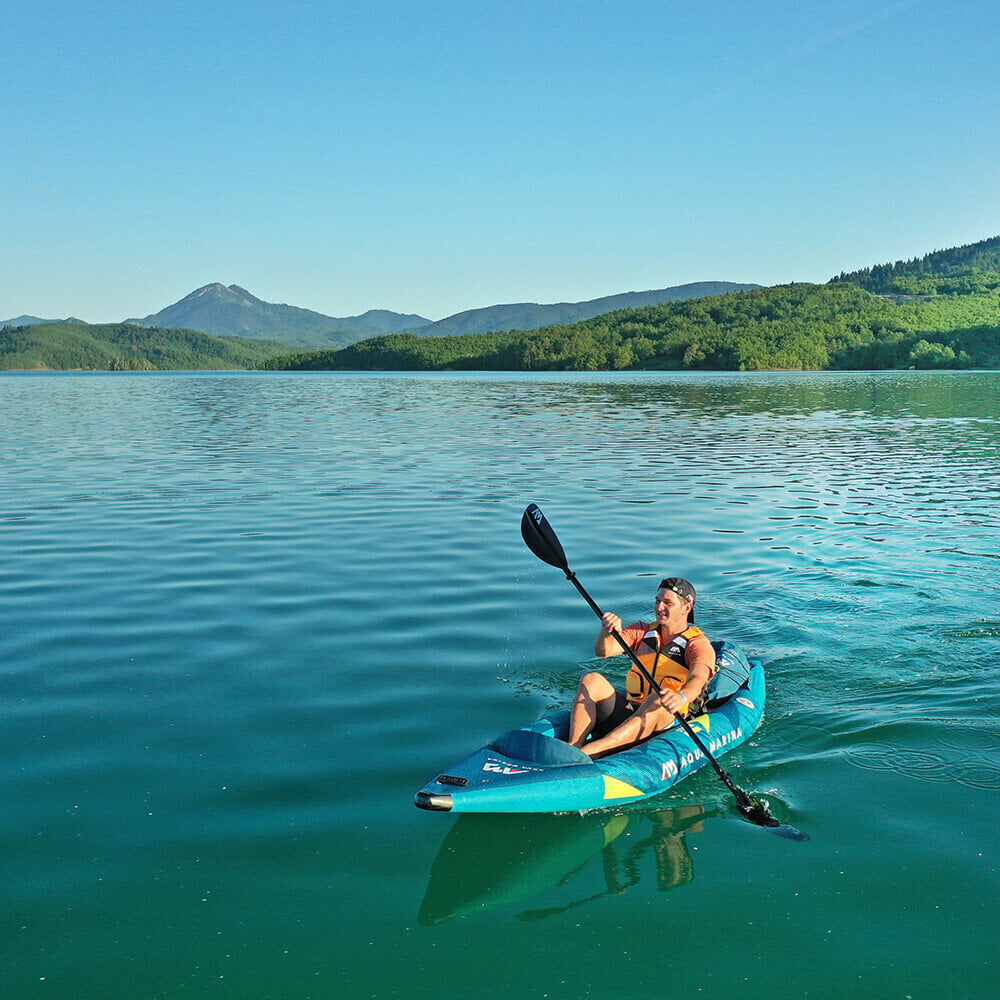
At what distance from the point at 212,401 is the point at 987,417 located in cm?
4423

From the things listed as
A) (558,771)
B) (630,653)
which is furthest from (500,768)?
(630,653)

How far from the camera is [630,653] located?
7941mm

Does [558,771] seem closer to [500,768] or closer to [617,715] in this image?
[500,768]

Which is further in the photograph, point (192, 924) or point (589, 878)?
point (589, 878)

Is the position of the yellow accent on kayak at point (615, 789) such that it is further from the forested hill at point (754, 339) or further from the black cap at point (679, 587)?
the forested hill at point (754, 339)

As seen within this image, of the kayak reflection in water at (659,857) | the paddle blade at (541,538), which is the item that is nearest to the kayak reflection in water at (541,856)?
the kayak reflection in water at (659,857)

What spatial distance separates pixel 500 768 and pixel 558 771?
0.39 metres

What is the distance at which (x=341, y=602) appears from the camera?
39.9 ft

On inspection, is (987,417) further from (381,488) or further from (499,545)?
(499,545)

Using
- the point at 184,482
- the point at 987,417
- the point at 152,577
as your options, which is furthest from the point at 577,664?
the point at 987,417

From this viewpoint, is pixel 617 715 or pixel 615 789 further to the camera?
pixel 617 715

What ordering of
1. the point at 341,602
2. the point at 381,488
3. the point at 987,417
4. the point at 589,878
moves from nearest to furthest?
1. the point at 589,878
2. the point at 341,602
3. the point at 381,488
4. the point at 987,417

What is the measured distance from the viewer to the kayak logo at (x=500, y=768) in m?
6.63

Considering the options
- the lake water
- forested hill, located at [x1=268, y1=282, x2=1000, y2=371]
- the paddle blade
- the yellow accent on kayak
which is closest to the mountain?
forested hill, located at [x1=268, y1=282, x2=1000, y2=371]
